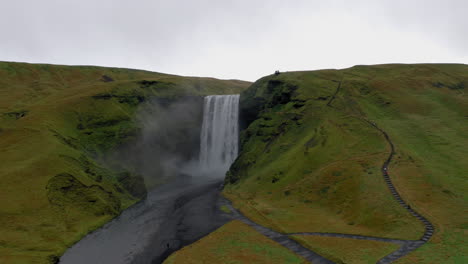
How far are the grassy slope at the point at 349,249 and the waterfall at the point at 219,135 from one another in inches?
2227

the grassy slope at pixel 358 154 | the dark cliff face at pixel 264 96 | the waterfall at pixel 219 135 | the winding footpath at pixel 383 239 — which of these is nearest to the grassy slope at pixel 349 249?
the winding footpath at pixel 383 239

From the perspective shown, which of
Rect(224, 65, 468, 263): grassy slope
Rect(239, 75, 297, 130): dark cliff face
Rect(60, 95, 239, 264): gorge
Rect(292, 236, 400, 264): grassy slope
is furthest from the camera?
Rect(239, 75, 297, 130): dark cliff face

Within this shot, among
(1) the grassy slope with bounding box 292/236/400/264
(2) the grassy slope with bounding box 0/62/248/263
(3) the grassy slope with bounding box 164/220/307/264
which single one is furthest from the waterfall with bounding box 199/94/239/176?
(1) the grassy slope with bounding box 292/236/400/264

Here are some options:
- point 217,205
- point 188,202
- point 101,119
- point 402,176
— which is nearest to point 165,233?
point 217,205

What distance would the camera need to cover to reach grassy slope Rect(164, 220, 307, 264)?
27.1 metres

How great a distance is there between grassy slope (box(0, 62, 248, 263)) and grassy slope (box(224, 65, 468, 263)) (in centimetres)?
2395

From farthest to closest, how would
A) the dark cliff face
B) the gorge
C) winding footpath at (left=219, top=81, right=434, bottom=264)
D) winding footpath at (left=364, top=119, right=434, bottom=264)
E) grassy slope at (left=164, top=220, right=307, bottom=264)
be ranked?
1. the dark cliff face
2. the gorge
3. grassy slope at (left=164, top=220, right=307, bottom=264)
4. winding footpath at (left=219, top=81, right=434, bottom=264)
5. winding footpath at (left=364, top=119, right=434, bottom=264)

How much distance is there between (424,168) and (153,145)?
65840 mm

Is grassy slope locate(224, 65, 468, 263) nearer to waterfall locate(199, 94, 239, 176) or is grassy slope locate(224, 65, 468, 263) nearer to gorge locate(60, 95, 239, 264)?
gorge locate(60, 95, 239, 264)

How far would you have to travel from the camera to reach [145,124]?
83.9m

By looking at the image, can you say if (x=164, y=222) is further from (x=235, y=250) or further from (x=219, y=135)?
(x=219, y=135)

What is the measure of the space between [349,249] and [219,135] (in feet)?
221

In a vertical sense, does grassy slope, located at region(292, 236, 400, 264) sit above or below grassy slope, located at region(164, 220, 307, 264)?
above

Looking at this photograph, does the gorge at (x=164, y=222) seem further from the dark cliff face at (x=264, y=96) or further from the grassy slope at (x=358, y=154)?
the grassy slope at (x=358, y=154)
